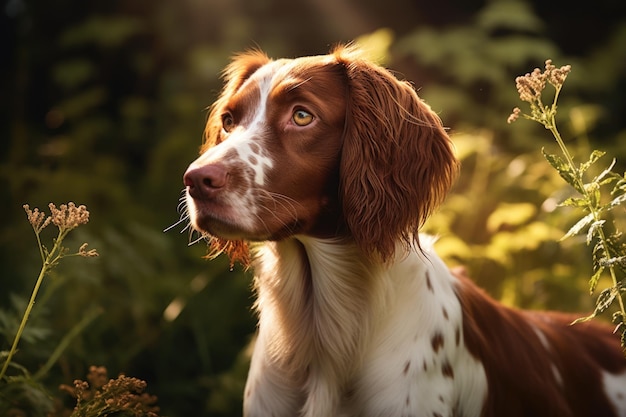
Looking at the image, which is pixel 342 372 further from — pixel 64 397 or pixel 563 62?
pixel 563 62

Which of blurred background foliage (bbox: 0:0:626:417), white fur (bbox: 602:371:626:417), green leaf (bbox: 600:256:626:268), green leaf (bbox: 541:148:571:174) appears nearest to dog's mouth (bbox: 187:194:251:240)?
blurred background foliage (bbox: 0:0:626:417)

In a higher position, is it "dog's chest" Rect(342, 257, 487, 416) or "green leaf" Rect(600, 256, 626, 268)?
"green leaf" Rect(600, 256, 626, 268)

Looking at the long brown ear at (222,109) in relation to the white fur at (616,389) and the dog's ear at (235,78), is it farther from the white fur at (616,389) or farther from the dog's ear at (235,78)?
the white fur at (616,389)

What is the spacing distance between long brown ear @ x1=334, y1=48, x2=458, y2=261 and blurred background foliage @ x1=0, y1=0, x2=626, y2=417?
0.27m

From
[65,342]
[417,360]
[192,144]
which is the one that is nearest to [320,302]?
[417,360]

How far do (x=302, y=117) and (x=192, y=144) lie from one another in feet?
12.0

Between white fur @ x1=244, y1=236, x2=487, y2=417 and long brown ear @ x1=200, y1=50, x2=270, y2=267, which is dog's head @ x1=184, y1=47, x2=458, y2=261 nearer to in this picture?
white fur @ x1=244, y1=236, x2=487, y2=417

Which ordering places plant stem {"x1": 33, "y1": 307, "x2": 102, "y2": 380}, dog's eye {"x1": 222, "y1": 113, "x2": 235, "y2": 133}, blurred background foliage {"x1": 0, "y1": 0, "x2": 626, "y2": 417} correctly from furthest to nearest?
blurred background foliage {"x1": 0, "y1": 0, "x2": 626, "y2": 417} < plant stem {"x1": 33, "y1": 307, "x2": 102, "y2": 380} < dog's eye {"x1": 222, "y1": 113, "x2": 235, "y2": 133}

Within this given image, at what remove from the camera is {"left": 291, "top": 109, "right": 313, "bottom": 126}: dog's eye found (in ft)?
8.16

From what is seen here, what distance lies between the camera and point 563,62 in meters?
6.52

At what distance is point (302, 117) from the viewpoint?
2490mm

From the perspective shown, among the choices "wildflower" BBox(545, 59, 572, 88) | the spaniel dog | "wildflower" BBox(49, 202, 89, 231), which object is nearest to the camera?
"wildflower" BBox(49, 202, 89, 231)

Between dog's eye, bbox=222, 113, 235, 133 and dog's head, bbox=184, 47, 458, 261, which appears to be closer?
dog's head, bbox=184, 47, 458, 261

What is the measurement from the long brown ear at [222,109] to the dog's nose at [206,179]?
58 cm
